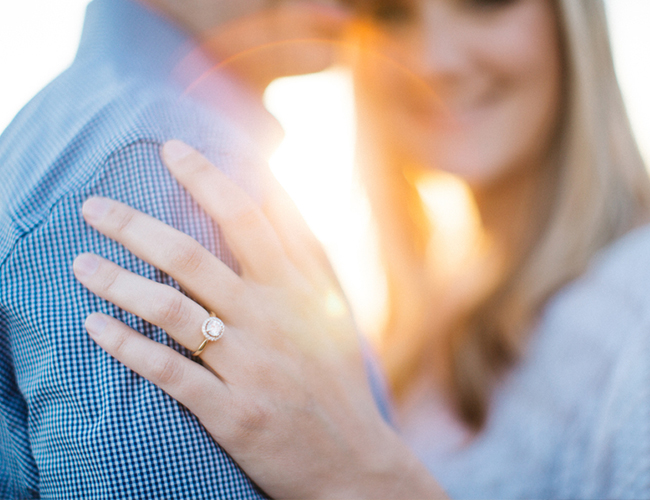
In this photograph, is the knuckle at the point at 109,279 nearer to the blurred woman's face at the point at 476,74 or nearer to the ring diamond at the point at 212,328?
the ring diamond at the point at 212,328

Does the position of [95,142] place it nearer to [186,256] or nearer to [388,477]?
[186,256]

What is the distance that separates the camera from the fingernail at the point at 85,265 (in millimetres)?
723

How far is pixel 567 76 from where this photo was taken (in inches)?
73.5

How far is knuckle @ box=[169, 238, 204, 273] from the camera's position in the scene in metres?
0.74

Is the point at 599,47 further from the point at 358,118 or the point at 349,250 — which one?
the point at 349,250

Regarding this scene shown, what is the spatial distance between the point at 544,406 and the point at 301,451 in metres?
0.95

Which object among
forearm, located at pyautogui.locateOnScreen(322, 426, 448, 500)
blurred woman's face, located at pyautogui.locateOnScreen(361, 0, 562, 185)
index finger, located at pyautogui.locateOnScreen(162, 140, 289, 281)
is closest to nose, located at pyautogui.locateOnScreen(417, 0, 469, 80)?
blurred woman's face, located at pyautogui.locateOnScreen(361, 0, 562, 185)

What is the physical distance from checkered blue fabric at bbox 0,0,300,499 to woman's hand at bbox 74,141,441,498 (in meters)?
0.04

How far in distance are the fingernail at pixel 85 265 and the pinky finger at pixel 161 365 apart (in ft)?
0.26

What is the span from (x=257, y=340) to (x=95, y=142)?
49 centimetres

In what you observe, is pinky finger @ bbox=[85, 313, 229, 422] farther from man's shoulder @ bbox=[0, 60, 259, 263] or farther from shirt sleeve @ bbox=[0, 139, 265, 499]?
man's shoulder @ bbox=[0, 60, 259, 263]

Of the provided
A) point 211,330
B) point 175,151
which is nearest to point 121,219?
point 175,151

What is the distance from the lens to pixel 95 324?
28.4 inches

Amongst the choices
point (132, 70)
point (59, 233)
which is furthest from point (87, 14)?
point (59, 233)
